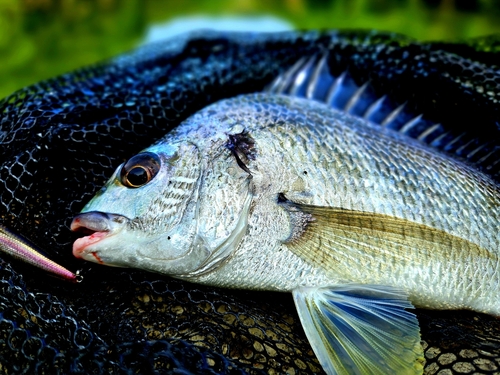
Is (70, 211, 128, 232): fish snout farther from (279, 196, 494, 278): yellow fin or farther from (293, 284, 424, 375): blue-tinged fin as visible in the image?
(293, 284, 424, 375): blue-tinged fin

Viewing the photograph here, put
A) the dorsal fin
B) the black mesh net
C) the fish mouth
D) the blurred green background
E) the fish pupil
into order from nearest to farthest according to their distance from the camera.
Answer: the black mesh net, the fish mouth, the fish pupil, the dorsal fin, the blurred green background

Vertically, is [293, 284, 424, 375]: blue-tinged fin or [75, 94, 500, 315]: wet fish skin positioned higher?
[75, 94, 500, 315]: wet fish skin

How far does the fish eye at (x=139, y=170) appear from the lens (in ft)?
6.37

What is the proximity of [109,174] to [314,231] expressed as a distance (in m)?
1.12

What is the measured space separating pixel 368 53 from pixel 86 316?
225 centimetres

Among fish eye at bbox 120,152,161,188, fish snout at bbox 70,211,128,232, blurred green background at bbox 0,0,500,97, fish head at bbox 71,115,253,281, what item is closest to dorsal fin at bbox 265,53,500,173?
fish head at bbox 71,115,253,281

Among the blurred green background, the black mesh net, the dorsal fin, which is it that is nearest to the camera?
the black mesh net

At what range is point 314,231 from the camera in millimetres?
1943

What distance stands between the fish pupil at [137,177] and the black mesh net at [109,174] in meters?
0.43

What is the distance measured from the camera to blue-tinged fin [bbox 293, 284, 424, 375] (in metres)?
1.75

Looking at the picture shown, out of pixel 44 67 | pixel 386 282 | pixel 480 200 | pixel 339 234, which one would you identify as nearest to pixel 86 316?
pixel 339 234

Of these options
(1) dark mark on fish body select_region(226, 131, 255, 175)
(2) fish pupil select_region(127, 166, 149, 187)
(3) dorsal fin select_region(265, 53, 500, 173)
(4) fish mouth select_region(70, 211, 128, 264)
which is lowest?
(4) fish mouth select_region(70, 211, 128, 264)

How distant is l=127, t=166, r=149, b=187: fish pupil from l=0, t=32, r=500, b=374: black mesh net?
43cm

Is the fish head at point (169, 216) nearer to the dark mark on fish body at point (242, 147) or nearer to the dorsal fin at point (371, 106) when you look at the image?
the dark mark on fish body at point (242, 147)
